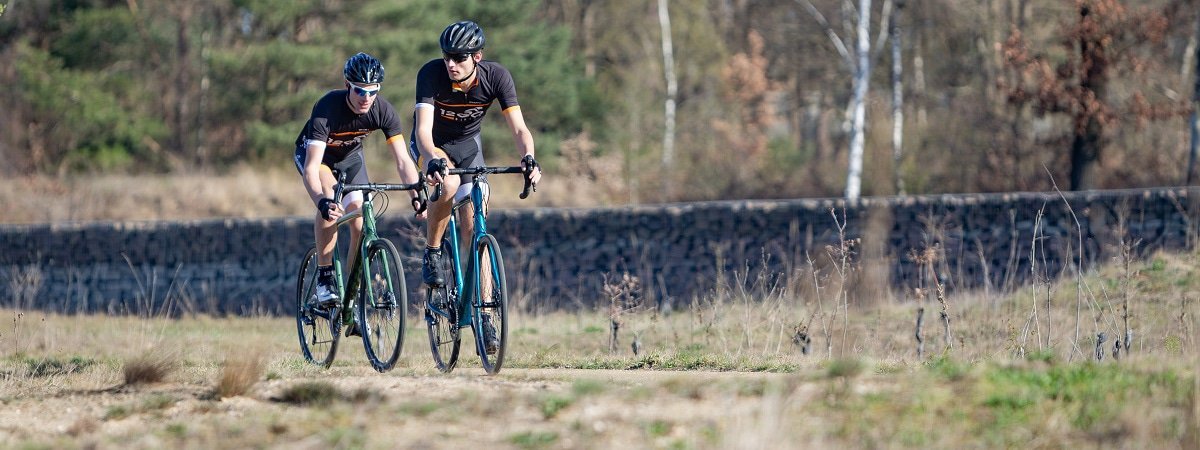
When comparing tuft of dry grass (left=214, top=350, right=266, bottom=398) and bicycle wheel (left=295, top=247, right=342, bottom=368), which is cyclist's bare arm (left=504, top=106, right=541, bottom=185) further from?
tuft of dry grass (left=214, top=350, right=266, bottom=398)

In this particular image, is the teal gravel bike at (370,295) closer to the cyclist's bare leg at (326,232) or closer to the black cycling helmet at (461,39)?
the cyclist's bare leg at (326,232)

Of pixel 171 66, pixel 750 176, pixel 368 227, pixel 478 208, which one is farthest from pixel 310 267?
pixel 171 66

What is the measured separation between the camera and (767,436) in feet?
16.1

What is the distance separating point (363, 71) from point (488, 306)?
64.5 inches

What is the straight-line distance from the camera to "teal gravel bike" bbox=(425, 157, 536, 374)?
7.33 m

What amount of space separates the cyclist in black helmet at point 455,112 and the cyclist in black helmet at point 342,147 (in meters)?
0.21

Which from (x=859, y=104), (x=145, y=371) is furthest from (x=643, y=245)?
(x=859, y=104)

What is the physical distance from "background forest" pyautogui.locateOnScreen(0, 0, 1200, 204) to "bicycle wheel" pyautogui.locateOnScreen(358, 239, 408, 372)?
18.8 meters

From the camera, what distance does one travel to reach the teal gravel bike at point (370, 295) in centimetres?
785

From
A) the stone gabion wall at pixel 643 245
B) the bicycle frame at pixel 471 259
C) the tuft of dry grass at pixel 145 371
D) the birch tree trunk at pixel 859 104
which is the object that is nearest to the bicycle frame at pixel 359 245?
the bicycle frame at pixel 471 259

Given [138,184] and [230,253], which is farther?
[138,184]

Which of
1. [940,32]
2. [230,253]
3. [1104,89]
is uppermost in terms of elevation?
[940,32]

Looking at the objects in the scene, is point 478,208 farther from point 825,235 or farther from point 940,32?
point 940,32

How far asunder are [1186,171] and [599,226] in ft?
41.5
